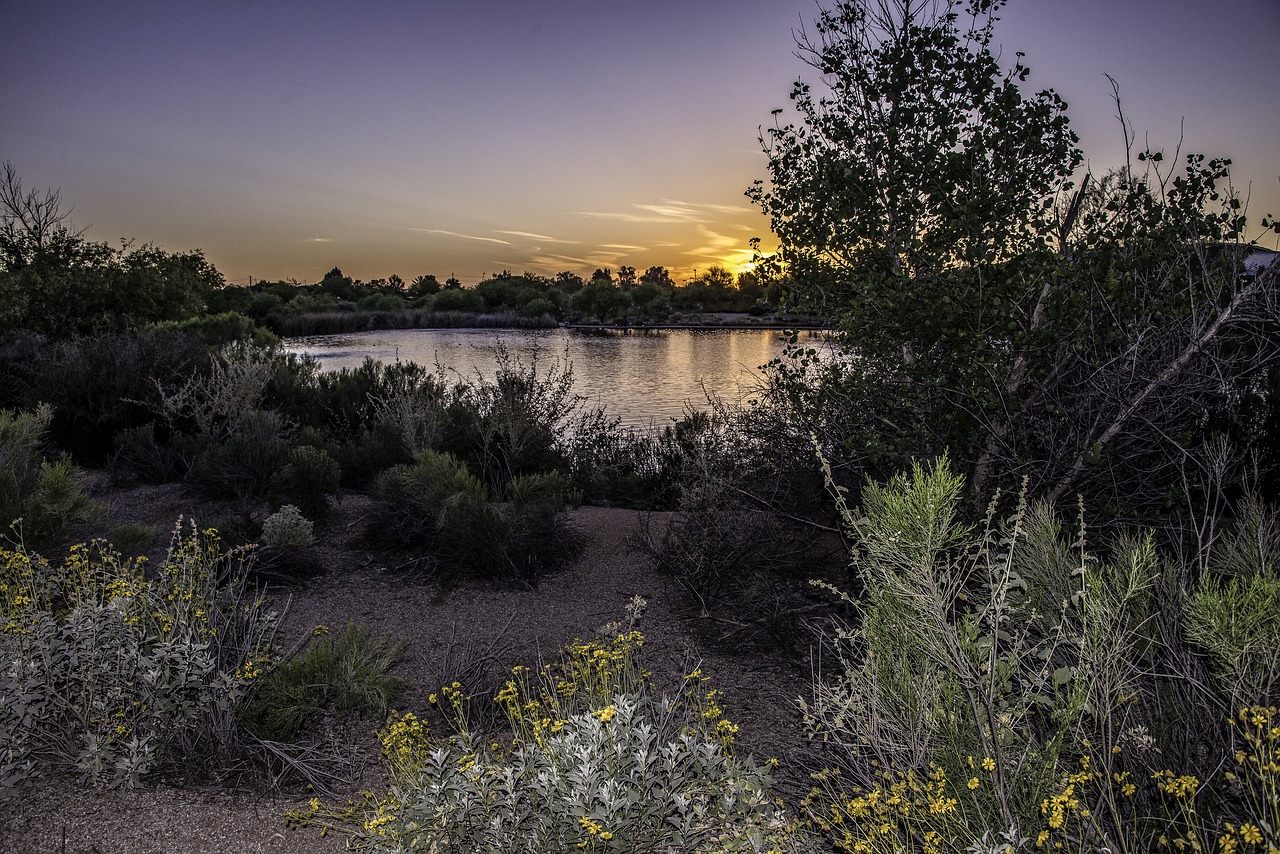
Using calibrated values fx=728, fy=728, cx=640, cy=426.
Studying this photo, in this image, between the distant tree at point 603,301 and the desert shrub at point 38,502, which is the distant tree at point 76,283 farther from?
the distant tree at point 603,301

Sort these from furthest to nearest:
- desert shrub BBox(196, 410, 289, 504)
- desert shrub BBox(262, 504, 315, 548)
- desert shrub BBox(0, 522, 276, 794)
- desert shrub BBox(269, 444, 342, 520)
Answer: desert shrub BBox(196, 410, 289, 504) < desert shrub BBox(269, 444, 342, 520) < desert shrub BBox(262, 504, 315, 548) < desert shrub BBox(0, 522, 276, 794)

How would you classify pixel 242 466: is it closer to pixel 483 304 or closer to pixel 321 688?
pixel 321 688

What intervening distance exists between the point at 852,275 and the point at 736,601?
100 inches

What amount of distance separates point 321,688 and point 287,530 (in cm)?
224

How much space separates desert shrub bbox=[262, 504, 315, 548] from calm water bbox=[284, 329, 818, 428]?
15.8 feet

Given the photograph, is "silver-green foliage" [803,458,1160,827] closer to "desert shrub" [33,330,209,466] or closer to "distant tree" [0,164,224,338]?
"desert shrub" [33,330,209,466]

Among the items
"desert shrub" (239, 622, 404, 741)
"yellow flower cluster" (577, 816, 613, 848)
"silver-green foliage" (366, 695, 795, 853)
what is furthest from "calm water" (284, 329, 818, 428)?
"yellow flower cluster" (577, 816, 613, 848)

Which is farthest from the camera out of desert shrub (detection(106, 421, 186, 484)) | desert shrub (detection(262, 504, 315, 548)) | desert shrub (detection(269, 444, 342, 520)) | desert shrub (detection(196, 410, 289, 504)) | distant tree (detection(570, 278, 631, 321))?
distant tree (detection(570, 278, 631, 321))

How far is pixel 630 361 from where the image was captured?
2466 centimetres

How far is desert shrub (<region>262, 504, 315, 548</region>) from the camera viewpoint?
5.62 meters

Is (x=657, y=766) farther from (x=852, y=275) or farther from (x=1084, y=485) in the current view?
(x=852, y=275)

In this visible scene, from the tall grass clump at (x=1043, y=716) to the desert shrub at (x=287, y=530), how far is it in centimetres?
448

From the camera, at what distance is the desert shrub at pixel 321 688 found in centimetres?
343

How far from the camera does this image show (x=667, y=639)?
4711 mm
